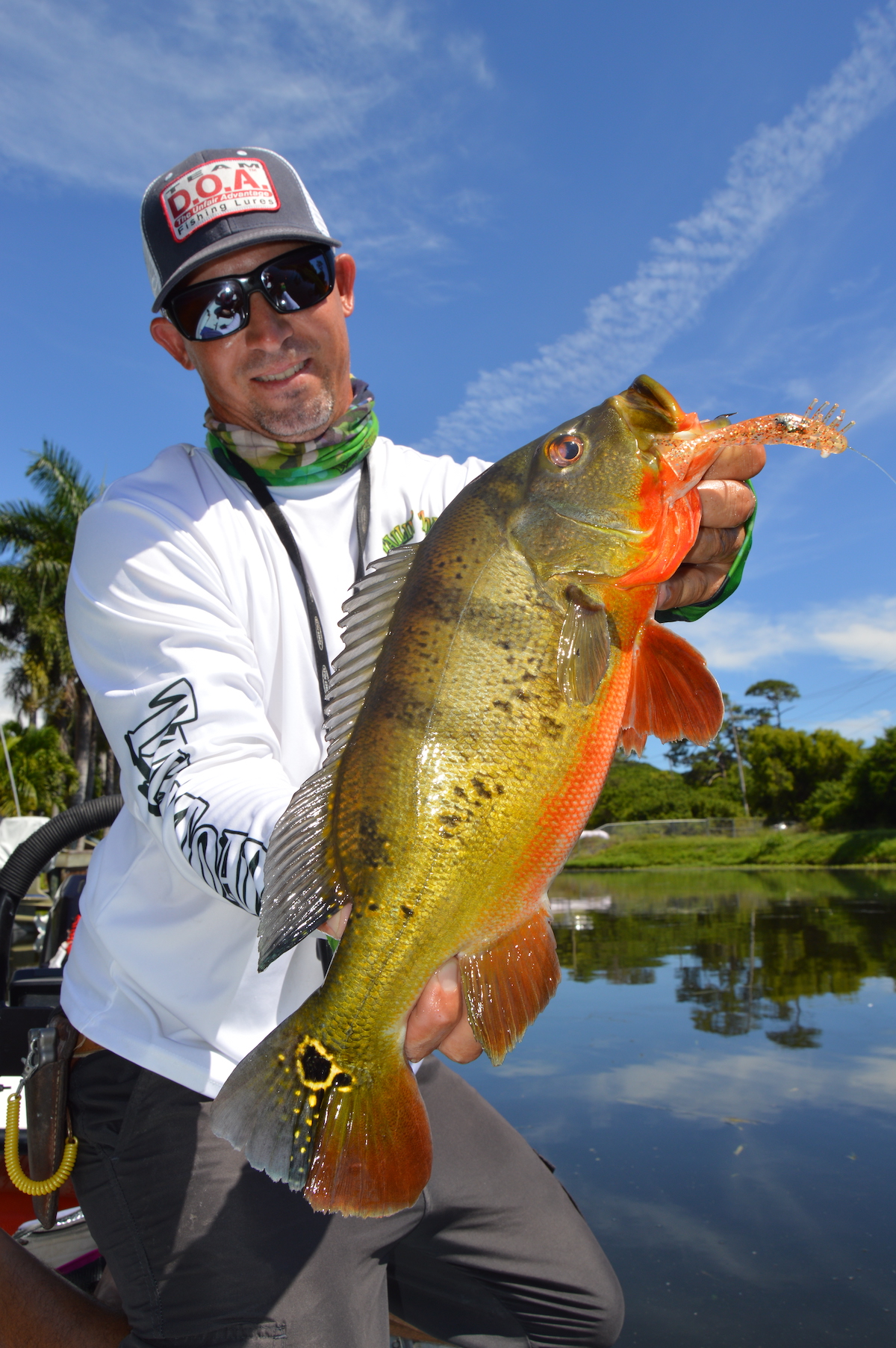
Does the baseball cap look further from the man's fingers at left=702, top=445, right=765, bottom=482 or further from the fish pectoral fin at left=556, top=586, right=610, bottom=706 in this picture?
the fish pectoral fin at left=556, top=586, right=610, bottom=706

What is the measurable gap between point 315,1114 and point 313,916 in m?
0.32

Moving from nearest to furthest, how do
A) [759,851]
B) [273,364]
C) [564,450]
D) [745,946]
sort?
[564,450] < [273,364] < [745,946] < [759,851]

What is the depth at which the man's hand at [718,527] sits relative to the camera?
1670mm

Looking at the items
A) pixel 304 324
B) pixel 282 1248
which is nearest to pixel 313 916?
pixel 282 1248

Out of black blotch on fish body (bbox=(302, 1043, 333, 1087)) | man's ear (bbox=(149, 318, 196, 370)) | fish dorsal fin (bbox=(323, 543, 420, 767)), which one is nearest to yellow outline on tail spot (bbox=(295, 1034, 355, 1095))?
black blotch on fish body (bbox=(302, 1043, 333, 1087))

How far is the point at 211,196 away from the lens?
247cm

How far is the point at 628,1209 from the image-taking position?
386cm

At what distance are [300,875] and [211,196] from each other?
2100 mm

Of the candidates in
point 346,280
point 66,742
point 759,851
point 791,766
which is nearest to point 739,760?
point 791,766

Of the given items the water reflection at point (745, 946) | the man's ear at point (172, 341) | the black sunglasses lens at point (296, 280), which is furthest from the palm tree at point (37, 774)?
the black sunglasses lens at point (296, 280)

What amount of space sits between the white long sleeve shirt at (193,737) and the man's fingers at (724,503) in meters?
1.06

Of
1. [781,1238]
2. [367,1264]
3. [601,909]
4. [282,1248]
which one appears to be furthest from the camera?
[601,909]

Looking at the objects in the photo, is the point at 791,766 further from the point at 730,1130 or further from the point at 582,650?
the point at 582,650

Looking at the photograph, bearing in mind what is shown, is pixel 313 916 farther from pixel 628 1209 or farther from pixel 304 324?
pixel 628 1209
